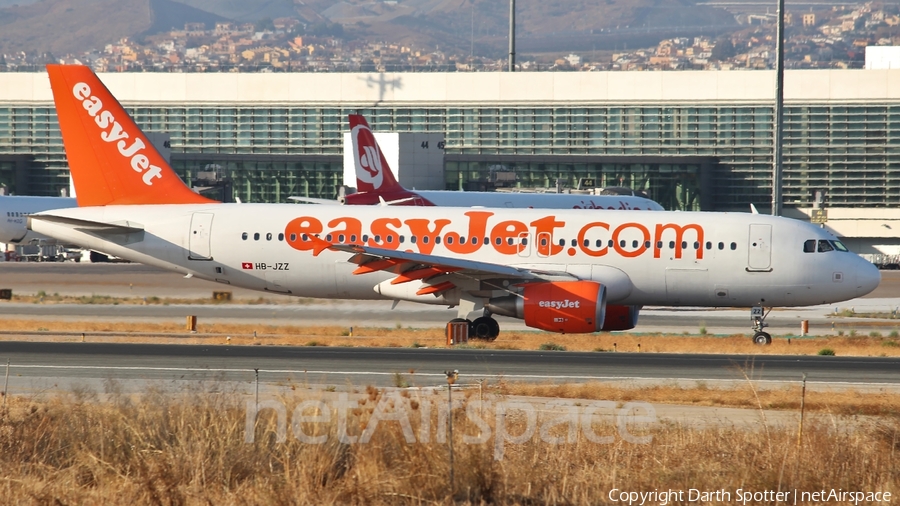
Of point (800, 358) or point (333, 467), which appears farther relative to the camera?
point (800, 358)

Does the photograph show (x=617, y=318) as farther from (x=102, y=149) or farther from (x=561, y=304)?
(x=102, y=149)

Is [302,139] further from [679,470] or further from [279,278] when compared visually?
[679,470]

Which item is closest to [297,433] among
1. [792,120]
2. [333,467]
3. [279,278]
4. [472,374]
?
[333,467]

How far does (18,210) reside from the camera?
233ft

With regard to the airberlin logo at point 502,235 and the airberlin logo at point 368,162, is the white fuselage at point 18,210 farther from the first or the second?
the airberlin logo at point 502,235

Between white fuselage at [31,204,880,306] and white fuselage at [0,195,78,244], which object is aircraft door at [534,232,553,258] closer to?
white fuselage at [31,204,880,306]

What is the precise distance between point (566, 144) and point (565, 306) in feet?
242

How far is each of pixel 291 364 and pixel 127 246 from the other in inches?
422

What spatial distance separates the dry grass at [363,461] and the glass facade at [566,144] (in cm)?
8091

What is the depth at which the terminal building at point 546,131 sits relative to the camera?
9338 cm

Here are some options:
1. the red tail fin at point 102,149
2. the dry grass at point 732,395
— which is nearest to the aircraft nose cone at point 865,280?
the dry grass at point 732,395

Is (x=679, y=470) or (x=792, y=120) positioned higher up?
(x=792, y=120)

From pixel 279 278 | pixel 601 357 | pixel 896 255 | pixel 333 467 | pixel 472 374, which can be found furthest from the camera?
pixel 896 255

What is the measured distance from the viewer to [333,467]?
1201 centimetres
